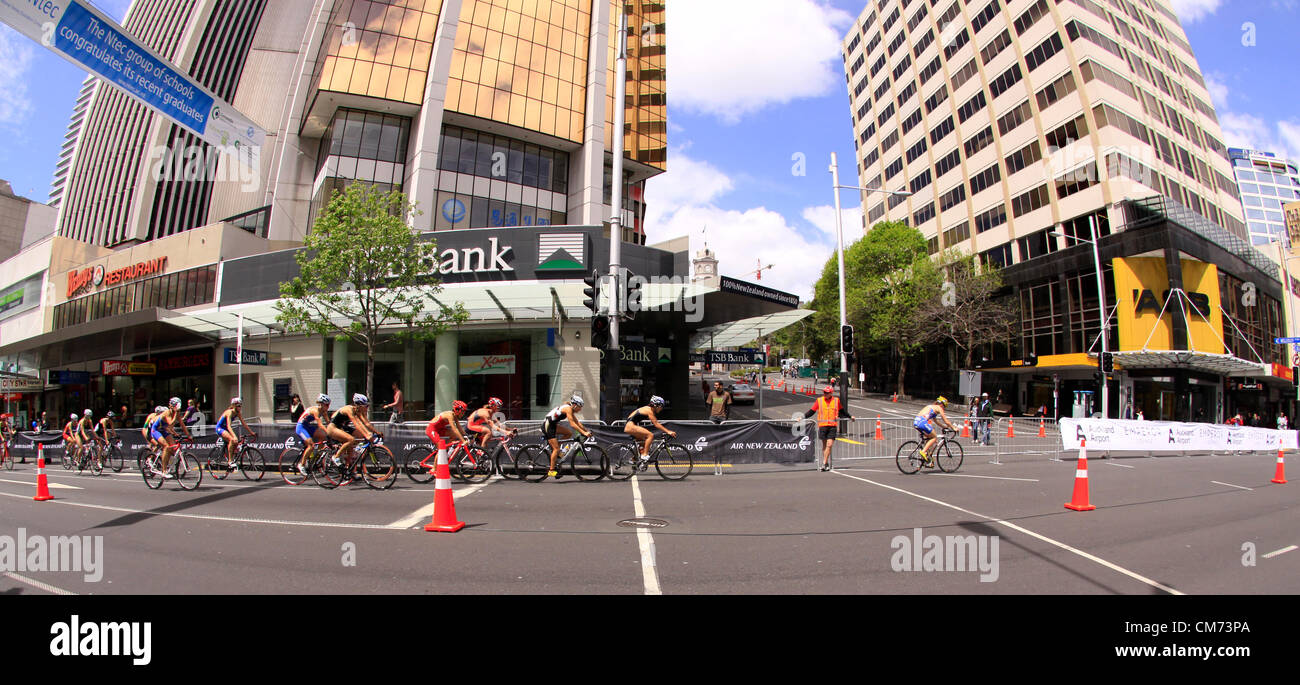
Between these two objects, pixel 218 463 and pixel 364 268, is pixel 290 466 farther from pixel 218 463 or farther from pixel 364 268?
pixel 364 268

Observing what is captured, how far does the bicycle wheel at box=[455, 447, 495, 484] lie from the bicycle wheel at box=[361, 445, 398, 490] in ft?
3.99

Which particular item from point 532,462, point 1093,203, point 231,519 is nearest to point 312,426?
point 231,519

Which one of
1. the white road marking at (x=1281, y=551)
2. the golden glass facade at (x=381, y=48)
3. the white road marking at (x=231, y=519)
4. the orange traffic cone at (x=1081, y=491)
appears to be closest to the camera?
the white road marking at (x=1281, y=551)

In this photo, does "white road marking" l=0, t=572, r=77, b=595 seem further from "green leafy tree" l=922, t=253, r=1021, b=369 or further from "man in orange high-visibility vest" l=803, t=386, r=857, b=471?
"green leafy tree" l=922, t=253, r=1021, b=369

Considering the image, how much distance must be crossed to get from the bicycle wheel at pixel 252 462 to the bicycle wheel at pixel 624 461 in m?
7.66

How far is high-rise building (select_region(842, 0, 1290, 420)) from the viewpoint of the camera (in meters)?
33.6

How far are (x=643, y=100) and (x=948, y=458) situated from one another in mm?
24646

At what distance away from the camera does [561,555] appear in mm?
5957

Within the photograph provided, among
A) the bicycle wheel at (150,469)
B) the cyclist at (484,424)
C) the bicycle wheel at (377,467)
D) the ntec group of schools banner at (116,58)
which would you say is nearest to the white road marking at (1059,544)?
the cyclist at (484,424)

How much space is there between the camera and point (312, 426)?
1166 cm

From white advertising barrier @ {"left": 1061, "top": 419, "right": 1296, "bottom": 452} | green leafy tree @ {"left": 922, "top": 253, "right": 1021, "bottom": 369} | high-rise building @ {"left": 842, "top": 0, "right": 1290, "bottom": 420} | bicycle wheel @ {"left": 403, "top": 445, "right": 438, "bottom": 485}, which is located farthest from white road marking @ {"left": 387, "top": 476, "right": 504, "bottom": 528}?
green leafy tree @ {"left": 922, "top": 253, "right": 1021, "bottom": 369}

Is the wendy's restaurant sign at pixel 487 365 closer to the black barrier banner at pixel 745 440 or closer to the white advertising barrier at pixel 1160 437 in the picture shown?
the black barrier banner at pixel 745 440

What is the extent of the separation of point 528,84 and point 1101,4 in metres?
40.8

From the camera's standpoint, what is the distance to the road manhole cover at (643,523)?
24.3 feet
